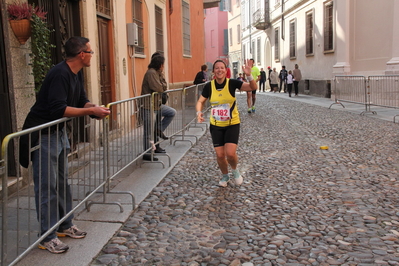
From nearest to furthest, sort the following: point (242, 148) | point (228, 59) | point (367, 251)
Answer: point (367, 251) → point (242, 148) → point (228, 59)

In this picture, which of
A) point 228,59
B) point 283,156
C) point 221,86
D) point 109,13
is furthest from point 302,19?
point 228,59

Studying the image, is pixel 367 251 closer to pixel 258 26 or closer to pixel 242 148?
pixel 242 148

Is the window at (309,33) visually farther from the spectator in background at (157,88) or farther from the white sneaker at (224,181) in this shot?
the white sneaker at (224,181)

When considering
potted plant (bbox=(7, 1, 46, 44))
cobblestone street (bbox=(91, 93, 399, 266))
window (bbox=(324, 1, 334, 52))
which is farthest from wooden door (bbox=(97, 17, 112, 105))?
window (bbox=(324, 1, 334, 52))

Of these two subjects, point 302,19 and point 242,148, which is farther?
point 302,19

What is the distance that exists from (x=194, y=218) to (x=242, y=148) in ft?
13.1

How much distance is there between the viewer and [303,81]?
25.7 metres

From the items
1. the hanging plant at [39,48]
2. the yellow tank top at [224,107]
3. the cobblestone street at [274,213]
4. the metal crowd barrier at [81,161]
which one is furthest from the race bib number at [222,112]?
the hanging plant at [39,48]

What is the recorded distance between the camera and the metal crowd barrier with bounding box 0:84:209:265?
303 centimetres

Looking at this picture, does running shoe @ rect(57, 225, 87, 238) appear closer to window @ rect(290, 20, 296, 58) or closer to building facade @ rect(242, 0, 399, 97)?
building facade @ rect(242, 0, 399, 97)

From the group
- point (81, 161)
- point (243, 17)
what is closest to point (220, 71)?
point (81, 161)

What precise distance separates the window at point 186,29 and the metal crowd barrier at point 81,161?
37.6ft

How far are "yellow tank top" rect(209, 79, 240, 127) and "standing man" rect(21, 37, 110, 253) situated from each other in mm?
2053

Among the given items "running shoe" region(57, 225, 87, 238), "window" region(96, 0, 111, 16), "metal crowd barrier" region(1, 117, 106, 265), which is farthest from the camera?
"window" region(96, 0, 111, 16)
